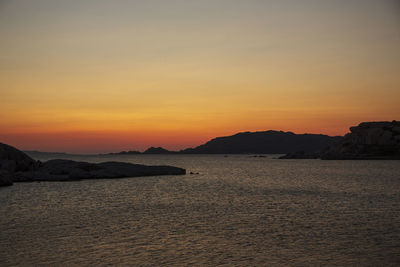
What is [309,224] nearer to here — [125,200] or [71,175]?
[125,200]

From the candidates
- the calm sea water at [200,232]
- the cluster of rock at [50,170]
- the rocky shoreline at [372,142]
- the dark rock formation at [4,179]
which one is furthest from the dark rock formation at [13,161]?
the rocky shoreline at [372,142]

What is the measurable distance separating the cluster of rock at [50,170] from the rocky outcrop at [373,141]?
13310cm

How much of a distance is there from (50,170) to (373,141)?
153 m

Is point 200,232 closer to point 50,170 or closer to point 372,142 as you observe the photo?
point 50,170

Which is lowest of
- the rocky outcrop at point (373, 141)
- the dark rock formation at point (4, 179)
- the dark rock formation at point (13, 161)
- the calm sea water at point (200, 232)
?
the calm sea water at point (200, 232)

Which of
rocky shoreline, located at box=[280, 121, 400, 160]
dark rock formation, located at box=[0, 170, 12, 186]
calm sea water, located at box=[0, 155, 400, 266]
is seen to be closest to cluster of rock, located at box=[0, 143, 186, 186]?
dark rock formation, located at box=[0, 170, 12, 186]

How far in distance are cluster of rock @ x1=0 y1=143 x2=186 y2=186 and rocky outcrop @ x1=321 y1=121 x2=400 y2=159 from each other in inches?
5240

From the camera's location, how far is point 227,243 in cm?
1914

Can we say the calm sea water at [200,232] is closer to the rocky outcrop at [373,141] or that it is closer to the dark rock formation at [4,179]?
the dark rock formation at [4,179]

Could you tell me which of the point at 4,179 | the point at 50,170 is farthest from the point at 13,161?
the point at 4,179

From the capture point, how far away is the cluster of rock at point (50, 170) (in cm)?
5838

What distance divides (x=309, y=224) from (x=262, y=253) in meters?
7.91

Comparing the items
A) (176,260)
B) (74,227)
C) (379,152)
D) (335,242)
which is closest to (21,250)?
(74,227)

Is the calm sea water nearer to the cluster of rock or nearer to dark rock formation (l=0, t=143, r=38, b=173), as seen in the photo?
the cluster of rock
